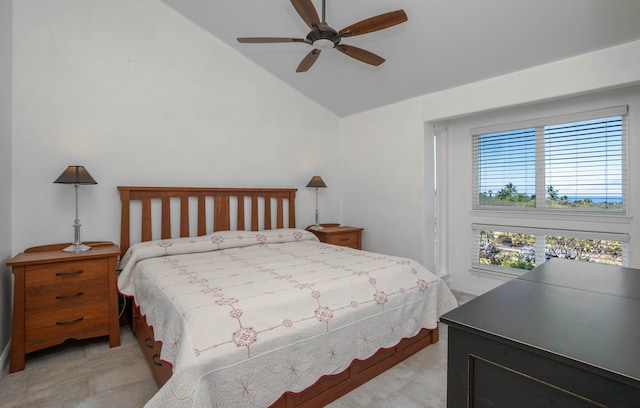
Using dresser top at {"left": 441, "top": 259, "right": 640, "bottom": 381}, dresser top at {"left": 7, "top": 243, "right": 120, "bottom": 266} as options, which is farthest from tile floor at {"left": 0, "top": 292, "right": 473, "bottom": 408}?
dresser top at {"left": 441, "top": 259, "right": 640, "bottom": 381}

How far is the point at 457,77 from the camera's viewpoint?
3215 mm

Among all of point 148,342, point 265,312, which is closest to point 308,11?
point 265,312

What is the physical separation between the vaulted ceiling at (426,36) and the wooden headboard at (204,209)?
1.57 meters

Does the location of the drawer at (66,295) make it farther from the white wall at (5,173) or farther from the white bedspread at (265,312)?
the white wall at (5,173)

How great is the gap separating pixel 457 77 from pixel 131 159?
131 inches

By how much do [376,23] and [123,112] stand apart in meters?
2.47

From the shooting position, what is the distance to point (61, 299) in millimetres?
2303

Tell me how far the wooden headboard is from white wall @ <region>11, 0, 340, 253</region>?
0.12 m

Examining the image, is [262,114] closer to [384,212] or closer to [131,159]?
[131,159]

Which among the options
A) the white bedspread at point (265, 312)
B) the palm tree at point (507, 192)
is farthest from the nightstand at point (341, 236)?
the palm tree at point (507, 192)

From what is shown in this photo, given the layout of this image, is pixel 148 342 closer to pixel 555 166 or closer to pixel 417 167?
pixel 417 167

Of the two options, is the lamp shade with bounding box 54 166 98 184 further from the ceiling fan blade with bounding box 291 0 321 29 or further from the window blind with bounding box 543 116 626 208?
the window blind with bounding box 543 116 626 208

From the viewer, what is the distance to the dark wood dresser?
2.33 ft

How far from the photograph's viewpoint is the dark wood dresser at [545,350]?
711mm
